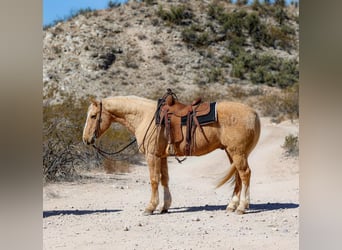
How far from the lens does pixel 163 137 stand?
3.89 m

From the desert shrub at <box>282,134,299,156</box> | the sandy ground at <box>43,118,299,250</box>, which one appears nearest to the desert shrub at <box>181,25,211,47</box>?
the desert shrub at <box>282,134,299,156</box>

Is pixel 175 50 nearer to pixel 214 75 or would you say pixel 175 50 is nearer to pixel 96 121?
pixel 214 75

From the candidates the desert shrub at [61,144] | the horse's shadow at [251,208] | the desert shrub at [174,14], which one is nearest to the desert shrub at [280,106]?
the desert shrub at [174,14]

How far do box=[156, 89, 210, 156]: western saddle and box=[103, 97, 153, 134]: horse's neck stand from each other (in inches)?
4.2

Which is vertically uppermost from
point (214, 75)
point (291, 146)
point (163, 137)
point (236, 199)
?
point (214, 75)

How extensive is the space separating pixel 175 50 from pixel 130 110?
6826mm

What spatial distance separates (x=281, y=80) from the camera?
32.7ft

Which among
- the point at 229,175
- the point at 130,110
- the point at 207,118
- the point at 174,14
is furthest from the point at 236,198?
the point at 174,14

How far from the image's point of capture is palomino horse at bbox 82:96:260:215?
388cm

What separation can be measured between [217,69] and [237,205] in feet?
21.2

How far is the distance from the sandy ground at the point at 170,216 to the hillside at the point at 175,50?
12.3 feet
